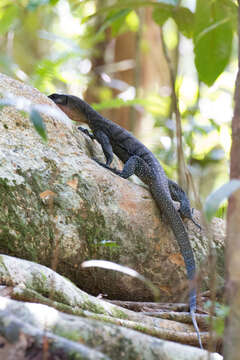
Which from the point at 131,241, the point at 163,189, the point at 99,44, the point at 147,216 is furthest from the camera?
the point at 99,44

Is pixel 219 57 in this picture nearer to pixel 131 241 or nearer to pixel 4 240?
pixel 131 241

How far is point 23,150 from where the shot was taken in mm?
3207

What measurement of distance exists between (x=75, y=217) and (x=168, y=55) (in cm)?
204

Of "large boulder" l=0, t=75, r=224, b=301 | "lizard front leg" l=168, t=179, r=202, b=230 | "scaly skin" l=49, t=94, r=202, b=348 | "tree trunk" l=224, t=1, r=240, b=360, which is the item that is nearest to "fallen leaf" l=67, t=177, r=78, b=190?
"large boulder" l=0, t=75, r=224, b=301

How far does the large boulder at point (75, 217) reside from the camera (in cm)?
291

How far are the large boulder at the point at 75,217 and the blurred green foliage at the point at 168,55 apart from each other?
953 mm

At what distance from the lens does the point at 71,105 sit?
205 inches

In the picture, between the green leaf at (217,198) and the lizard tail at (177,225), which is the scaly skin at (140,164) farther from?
the green leaf at (217,198)

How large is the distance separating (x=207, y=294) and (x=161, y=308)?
0.40m

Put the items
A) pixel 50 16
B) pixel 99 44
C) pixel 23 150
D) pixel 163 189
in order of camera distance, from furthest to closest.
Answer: pixel 50 16 < pixel 99 44 < pixel 163 189 < pixel 23 150

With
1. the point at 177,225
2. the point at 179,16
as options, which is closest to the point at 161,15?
the point at 179,16

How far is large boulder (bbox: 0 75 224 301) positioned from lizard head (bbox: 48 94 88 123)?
122 cm

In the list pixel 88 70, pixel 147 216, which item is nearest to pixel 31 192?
pixel 147 216

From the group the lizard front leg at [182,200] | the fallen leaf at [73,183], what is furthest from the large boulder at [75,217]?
the lizard front leg at [182,200]
